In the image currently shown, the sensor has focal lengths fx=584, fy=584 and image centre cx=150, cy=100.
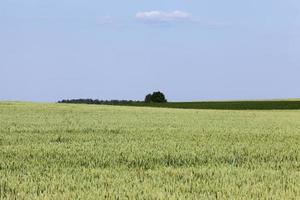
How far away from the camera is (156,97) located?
80.2 m

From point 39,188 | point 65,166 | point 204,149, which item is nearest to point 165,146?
point 204,149

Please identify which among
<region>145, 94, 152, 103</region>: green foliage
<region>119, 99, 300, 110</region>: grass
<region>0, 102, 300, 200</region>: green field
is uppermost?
<region>145, 94, 152, 103</region>: green foliage

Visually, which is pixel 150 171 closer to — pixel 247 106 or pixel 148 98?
pixel 247 106

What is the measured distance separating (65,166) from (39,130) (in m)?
8.15

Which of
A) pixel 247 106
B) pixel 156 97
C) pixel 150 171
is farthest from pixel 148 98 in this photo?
pixel 150 171

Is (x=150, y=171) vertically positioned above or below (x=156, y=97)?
below

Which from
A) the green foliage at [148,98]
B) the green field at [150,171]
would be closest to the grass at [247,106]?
the green foliage at [148,98]

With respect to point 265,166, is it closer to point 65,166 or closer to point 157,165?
point 157,165

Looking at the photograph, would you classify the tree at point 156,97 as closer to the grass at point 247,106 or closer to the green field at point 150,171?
the grass at point 247,106

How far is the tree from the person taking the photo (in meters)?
79.6

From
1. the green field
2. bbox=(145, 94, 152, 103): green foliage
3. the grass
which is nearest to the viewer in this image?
the green field

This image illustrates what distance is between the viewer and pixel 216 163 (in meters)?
8.64

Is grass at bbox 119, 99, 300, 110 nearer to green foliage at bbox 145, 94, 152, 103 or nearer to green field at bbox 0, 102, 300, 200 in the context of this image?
green foliage at bbox 145, 94, 152, 103

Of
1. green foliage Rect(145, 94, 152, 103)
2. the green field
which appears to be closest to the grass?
green foliage Rect(145, 94, 152, 103)
